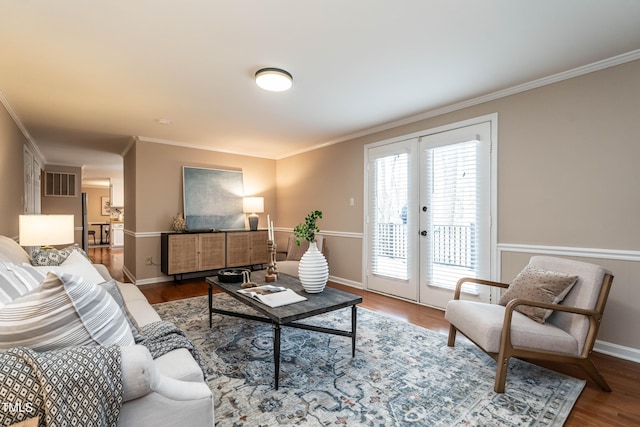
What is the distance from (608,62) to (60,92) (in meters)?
4.96

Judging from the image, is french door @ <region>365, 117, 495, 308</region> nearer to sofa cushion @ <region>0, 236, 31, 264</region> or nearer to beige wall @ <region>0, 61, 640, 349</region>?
beige wall @ <region>0, 61, 640, 349</region>

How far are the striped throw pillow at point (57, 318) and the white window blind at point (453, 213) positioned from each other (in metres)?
3.20

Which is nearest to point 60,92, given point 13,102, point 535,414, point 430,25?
point 13,102

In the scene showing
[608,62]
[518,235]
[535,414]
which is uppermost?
[608,62]

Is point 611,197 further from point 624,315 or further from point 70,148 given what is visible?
point 70,148

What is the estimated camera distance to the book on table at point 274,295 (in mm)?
2121

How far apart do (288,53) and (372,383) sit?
2.44 m

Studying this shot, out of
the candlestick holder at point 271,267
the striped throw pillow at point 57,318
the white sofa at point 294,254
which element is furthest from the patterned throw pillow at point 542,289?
the white sofa at point 294,254

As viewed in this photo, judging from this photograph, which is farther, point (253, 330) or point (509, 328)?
point (253, 330)

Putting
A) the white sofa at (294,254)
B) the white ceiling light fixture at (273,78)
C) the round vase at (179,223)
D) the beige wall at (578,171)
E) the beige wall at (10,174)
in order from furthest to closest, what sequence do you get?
the round vase at (179,223)
the white sofa at (294,254)
the beige wall at (10,174)
the white ceiling light fixture at (273,78)
the beige wall at (578,171)

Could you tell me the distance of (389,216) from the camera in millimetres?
4035

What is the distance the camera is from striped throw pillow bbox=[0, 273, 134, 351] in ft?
2.83

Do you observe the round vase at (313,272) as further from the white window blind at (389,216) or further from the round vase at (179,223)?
the round vase at (179,223)

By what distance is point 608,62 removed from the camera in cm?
239
